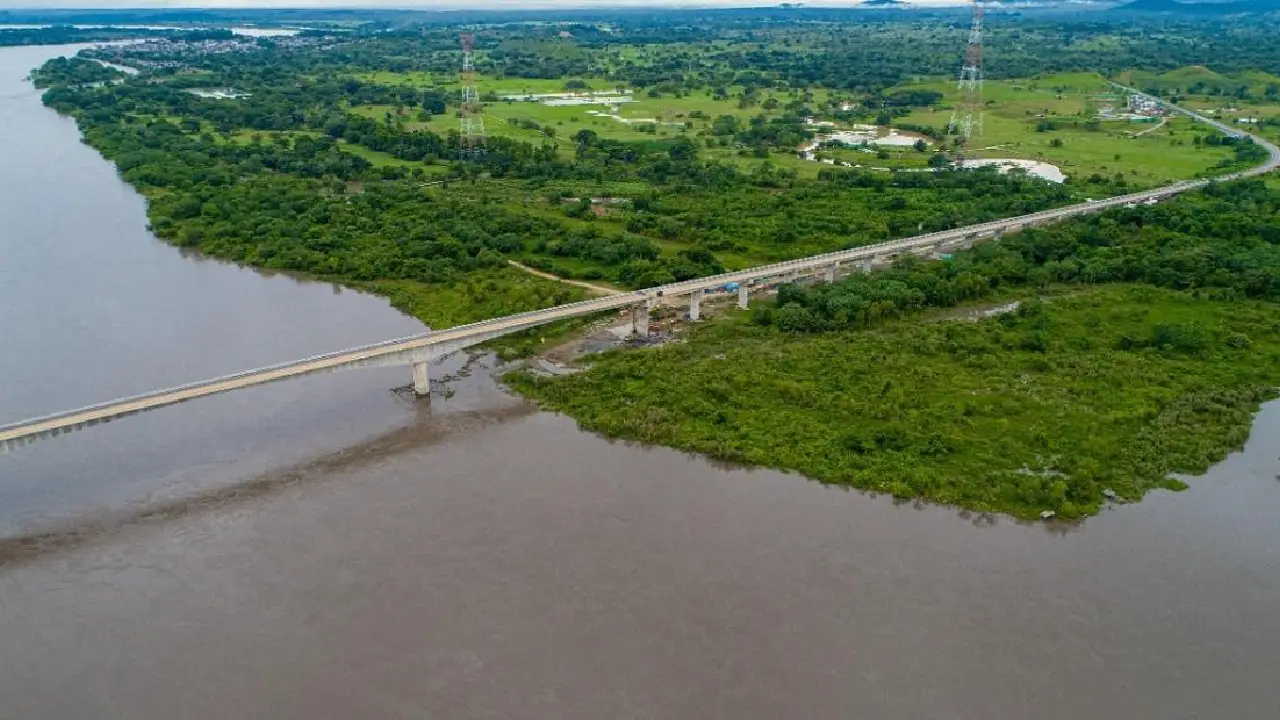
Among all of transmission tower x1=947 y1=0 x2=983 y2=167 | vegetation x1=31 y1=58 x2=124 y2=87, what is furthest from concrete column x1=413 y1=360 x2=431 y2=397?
vegetation x1=31 y1=58 x2=124 y2=87

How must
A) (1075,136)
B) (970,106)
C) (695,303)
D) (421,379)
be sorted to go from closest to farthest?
1. (421,379)
2. (695,303)
3. (1075,136)
4. (970,106)

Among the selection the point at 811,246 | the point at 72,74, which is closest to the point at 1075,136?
the point at 811,246

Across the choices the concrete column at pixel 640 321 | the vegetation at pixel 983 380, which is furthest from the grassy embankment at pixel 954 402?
the concrete column at pixel 640 321

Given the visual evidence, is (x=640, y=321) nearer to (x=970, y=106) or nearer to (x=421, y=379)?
(x=421, y=379)

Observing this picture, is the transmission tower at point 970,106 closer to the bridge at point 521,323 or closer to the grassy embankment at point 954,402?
the bridge at point 521,323

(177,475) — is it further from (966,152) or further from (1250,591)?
(966,152)

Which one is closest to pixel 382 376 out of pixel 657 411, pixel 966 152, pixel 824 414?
pixel 657 411
